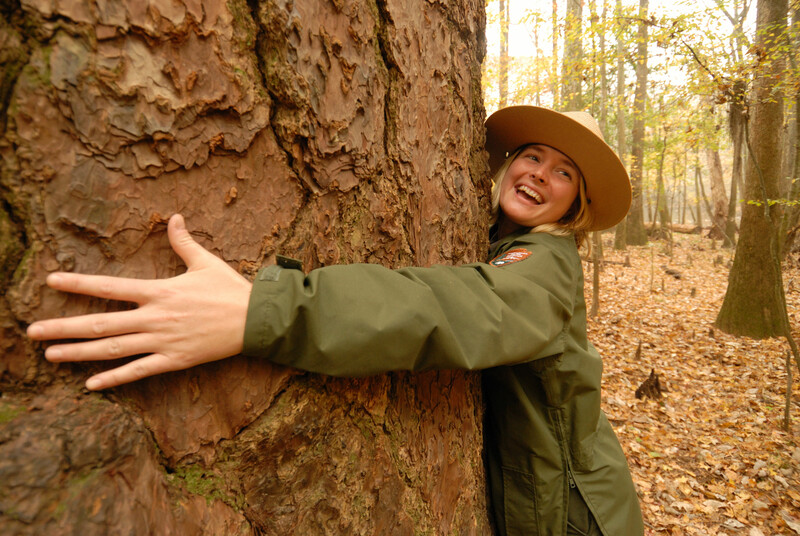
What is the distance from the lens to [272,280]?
39.2 inches

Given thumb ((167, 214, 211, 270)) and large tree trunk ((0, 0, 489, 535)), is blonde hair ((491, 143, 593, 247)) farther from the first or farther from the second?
thumb ((167, 214, 211, 270))

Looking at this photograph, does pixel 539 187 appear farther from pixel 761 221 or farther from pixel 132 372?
pixel 761 221

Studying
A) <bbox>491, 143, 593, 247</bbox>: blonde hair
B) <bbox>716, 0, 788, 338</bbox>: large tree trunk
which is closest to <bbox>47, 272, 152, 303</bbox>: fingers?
<bbox>491, 143, 593, 247</bbox>: blonde hair

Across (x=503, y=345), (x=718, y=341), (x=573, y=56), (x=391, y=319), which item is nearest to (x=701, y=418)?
(x=718, y=341)

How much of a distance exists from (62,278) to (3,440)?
0.29 meters

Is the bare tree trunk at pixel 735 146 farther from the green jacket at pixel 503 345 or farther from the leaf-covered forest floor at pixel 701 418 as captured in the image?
the green jacket at pixel 503 345

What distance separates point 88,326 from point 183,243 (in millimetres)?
240

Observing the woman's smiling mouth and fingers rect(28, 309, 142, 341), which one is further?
the woman's smiling mouth

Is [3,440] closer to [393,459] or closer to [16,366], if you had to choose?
[16,366]

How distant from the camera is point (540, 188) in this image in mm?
1955

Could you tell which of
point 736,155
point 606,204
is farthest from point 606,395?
point 736,155

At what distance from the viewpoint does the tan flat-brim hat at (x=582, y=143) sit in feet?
6.11

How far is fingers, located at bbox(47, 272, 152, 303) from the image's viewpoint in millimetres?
804

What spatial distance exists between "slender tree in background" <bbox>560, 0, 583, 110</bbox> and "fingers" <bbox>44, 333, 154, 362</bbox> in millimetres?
10006
